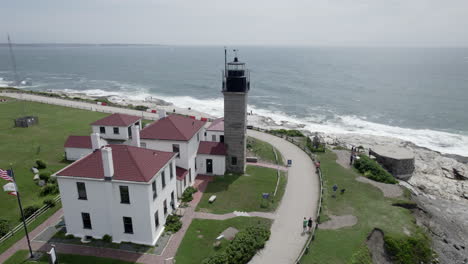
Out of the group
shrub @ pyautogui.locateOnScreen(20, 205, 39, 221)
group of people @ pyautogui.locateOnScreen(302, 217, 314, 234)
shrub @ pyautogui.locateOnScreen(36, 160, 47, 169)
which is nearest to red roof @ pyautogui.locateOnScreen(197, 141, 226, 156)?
group of people @ pyautogui.locateOnScreen(302, 217, 314, 234)

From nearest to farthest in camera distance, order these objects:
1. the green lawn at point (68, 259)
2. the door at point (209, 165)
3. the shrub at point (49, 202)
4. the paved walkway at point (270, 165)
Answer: the green lawn at point (68, 259) → the shrub at point (49, 202) → the door at point (209, 165) → the paved walkway at point (270, 165)

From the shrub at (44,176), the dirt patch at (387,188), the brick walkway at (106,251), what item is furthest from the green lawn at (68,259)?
the dirt patch at (387,188)

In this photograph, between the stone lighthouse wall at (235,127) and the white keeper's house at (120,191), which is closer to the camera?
the white keeper's house at (120,191)

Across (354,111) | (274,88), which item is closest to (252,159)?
(354,111)

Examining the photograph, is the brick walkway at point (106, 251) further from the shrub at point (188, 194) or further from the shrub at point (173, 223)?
the shrub at point (188, 194)

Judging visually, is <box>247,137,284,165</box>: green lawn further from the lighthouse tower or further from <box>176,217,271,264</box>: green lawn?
<box>176,217,271,264</box>: green lawn

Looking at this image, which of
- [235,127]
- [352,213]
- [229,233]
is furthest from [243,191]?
[352,213]
